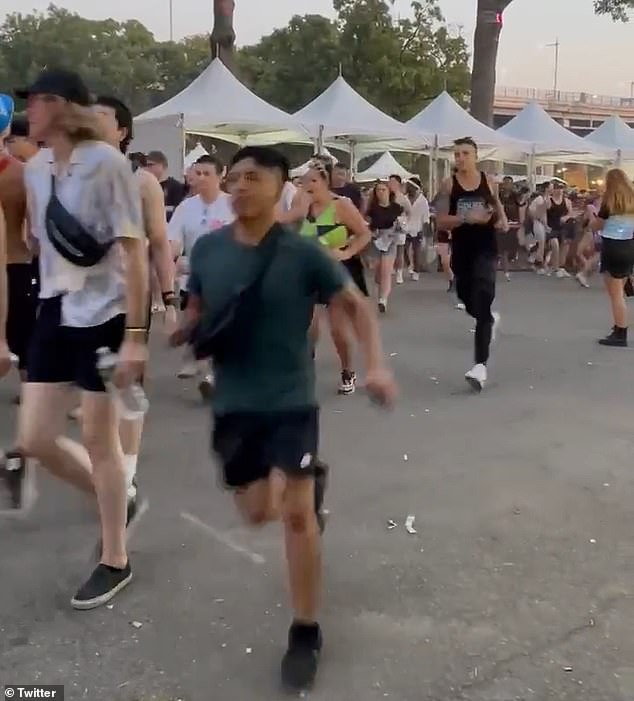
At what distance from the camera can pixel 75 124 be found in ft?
11.4

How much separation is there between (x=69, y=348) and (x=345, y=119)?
15971mm

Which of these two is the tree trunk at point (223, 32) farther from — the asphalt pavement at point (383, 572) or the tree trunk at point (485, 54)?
the asphalt pavement at point (383, 572)

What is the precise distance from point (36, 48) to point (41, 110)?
58540mm

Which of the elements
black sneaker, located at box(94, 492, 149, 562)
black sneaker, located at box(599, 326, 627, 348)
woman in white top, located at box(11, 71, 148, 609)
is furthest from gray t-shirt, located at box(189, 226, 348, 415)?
black sneaker, located at box(599, 326, 627, 348)

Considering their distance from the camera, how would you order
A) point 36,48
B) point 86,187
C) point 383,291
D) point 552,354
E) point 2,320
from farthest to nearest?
point 36,48 < point 383,291 < point 552,354 < point 2,320 < point 86,187

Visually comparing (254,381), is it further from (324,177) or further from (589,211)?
(589,211)

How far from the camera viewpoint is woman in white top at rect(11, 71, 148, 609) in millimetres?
3447

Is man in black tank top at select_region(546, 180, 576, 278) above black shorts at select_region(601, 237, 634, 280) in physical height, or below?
below

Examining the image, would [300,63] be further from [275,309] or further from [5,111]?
[275,309]

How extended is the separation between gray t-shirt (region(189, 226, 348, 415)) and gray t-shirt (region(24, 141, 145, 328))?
20.0 inches

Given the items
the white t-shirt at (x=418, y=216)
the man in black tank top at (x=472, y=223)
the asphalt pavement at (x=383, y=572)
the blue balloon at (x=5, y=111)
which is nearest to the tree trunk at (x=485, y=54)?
the white t-shirt at (x=418, y=216)

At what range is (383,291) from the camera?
41.2ft

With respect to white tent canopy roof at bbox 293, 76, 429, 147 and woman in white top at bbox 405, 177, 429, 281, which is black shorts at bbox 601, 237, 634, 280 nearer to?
woman in white top at bbox 405, 177, 429, 281

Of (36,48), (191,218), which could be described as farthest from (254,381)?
(36,48)
